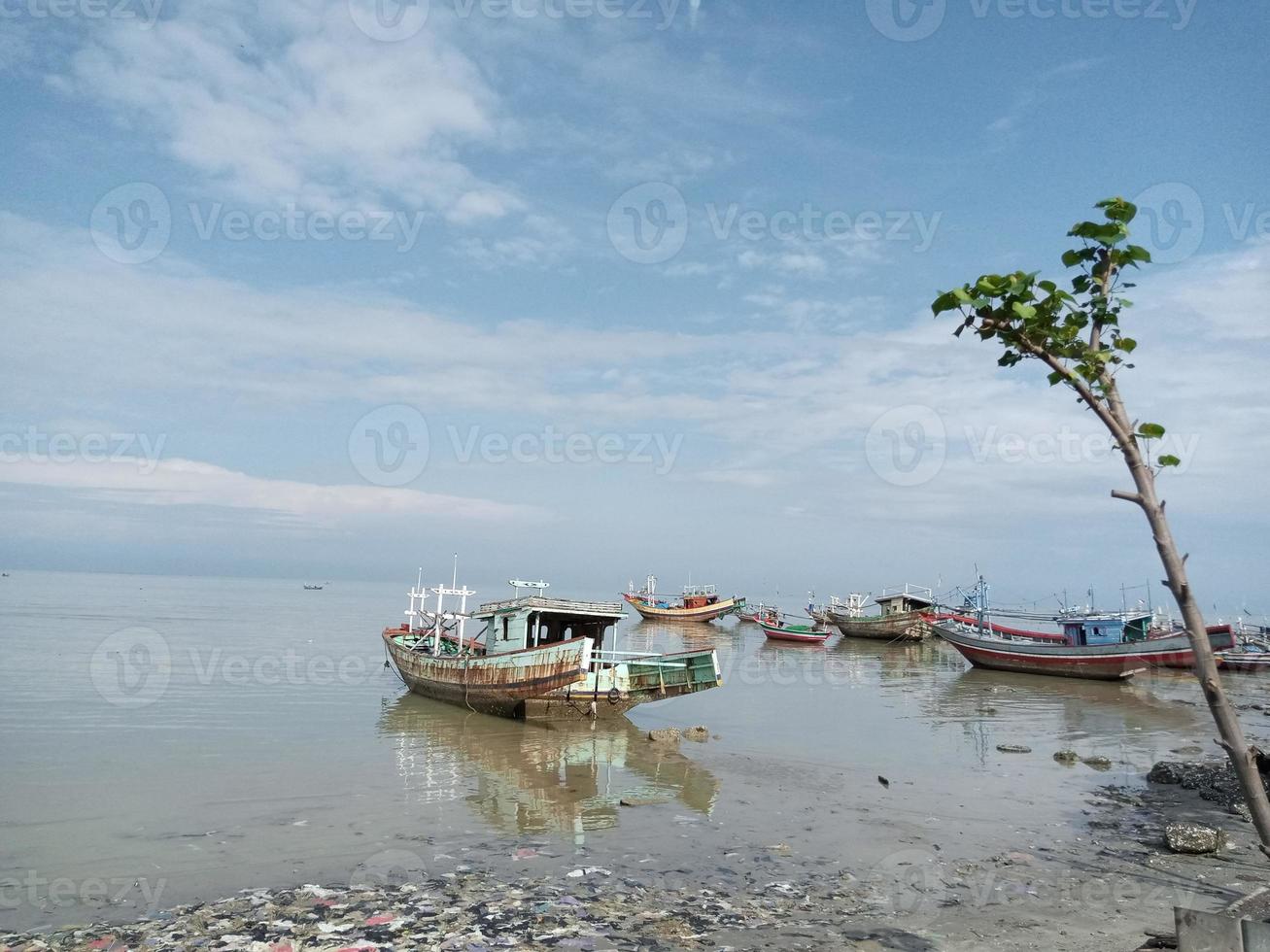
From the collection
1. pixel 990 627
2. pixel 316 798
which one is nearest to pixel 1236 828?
pixel 316 798

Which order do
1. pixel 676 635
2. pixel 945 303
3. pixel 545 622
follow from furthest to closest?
1. pixel 676 635
2. pixel 545 622
3. pixel 945 303

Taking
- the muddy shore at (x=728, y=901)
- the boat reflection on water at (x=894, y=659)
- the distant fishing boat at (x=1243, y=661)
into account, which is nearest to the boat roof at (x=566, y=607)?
the muddy shore at (x=728, y=901)

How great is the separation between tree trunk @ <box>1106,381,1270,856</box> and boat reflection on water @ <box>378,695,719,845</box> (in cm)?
1070

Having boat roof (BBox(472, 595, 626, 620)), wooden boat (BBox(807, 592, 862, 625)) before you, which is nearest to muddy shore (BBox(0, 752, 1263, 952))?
boat roof (BBox(472, 595, 626, 620))

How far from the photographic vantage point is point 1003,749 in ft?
64.4

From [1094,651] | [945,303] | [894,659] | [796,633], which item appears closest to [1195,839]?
[945,303]

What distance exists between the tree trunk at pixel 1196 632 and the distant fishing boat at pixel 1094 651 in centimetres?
3477

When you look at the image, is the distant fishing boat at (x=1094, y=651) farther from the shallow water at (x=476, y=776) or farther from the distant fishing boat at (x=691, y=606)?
the distant fishing boat at (x=691, y=606)

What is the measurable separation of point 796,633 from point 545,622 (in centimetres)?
3796

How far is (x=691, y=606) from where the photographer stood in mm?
75125

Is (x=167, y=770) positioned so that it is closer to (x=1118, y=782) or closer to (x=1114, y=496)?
(x=1114, y=496)

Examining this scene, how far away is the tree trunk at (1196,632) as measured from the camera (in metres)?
3.09

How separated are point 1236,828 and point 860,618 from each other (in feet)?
162

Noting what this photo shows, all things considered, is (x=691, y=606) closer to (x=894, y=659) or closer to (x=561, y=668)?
(x=894, y=659)
